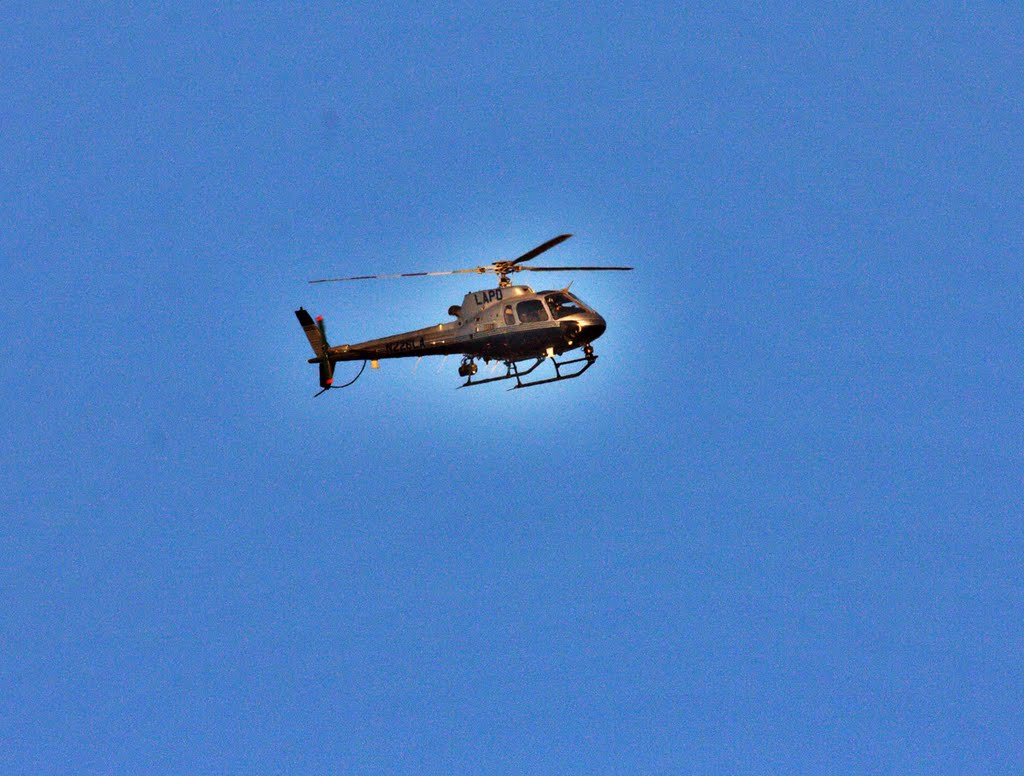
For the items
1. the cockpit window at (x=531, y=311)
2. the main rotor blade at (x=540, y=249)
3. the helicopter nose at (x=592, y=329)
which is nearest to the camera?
the main rotor blade at (x=540, y=249)

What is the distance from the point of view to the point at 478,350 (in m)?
40.8

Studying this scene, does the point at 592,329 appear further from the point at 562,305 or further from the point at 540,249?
the point at 540,249

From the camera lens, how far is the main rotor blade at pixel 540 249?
120 feet

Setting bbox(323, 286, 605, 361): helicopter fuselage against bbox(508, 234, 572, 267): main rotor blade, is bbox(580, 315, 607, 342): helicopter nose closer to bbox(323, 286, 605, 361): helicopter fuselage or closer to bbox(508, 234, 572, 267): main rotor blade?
bbox(323, 286, 605, 361): helicopter fuselage

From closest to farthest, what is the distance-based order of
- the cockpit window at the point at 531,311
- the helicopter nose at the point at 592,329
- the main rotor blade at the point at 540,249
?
the main rotor blade at the point at 540,249
the helicopter nose at the point at 592,329
the cockpit window at the point at 531,311

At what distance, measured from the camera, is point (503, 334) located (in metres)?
40.1

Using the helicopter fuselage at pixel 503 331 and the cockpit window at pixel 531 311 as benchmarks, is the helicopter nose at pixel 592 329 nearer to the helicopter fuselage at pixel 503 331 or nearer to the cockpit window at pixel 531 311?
the helicopter fuselage at pixel 503 331

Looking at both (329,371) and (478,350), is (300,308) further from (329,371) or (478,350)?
(478,350)

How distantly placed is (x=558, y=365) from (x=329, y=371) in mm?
7820

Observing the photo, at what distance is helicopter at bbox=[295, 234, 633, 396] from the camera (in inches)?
1567

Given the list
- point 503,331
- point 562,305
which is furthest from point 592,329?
point 503,331

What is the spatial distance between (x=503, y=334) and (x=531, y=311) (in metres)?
1.17

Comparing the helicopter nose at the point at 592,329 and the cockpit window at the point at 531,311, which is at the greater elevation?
the cockpit window at the point at 531,311

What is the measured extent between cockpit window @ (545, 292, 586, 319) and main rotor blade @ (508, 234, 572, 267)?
4.83ft
